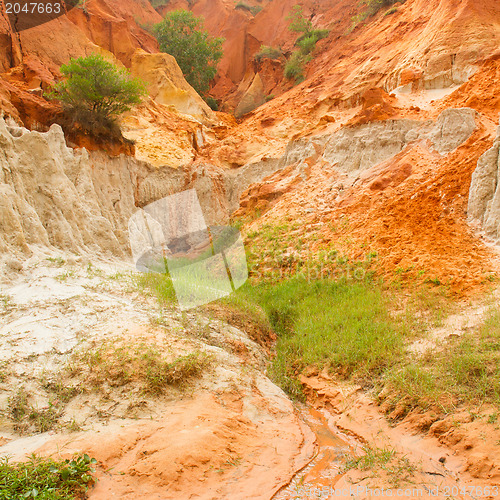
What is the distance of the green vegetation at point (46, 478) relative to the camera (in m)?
2.64

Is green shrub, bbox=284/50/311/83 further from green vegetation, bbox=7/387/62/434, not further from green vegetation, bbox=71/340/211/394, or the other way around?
green vegetation, bbox=7/387/62/434

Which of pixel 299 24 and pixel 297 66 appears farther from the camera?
pixel 299 24

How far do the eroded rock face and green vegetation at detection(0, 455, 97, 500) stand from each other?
7.63 meters

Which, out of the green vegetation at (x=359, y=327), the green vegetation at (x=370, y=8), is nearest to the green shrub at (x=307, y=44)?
the green vegetation at (x=370, y=8)

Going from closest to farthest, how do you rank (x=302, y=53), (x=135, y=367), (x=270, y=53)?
(x=135, y=367)
(x=302, y=53)
(x=270, y=53)

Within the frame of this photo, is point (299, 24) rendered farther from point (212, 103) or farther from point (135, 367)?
point (135, 367)

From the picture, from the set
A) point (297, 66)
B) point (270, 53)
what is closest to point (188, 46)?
point (270, 53)

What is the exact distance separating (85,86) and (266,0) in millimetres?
30372

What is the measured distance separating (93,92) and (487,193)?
446 inches

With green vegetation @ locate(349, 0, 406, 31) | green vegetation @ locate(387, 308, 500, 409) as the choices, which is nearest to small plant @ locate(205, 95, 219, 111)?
green vegetation @ locate(349, 0, 406, 31)

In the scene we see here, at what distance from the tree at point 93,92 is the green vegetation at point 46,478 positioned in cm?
1166

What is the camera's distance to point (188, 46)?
24.3m

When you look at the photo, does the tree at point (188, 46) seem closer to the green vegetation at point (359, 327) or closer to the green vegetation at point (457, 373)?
the green vegetation at point (359, 327)

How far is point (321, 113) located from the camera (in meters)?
15.7
